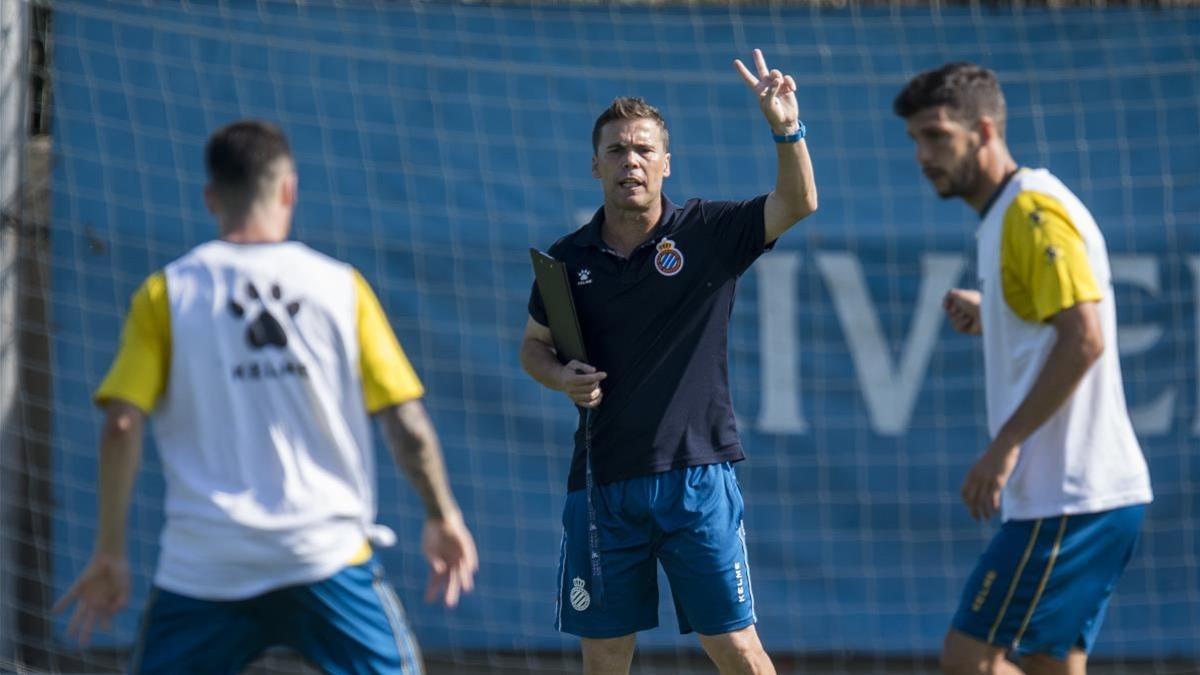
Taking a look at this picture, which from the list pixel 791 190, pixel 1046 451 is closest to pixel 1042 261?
pixel 1046 451

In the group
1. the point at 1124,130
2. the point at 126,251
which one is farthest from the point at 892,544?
the point at 126,251

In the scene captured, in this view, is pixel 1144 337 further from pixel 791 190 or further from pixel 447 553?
pixel 447 553

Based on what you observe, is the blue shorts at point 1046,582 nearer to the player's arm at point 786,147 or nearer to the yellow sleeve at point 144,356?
the player's arm at point 786,147

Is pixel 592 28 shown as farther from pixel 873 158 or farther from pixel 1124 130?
pixel 1124 130

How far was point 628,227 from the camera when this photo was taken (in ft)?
16.6

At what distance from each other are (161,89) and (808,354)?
10.7 ft

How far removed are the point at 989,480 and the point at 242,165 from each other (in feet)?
7.48

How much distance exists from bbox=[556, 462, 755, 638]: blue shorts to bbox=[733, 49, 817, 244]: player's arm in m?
0.83

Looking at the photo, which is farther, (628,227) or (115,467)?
(628,227)

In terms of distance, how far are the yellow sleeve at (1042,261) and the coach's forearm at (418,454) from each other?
190 cm

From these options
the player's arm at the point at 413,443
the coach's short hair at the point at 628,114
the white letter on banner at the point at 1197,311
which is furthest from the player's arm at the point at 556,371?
the white letter on banner at the point at 1197,311

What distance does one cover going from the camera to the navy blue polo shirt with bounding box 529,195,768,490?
4.91 meters

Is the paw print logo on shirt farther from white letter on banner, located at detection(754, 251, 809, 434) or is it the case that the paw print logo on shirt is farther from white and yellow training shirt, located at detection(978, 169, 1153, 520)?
white letter on banner, located at detection(754, 251, 809, 434)

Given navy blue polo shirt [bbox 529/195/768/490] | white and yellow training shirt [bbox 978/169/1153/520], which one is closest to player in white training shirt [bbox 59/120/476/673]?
navy blue polo shirt [bbox 529/195/768/490]
